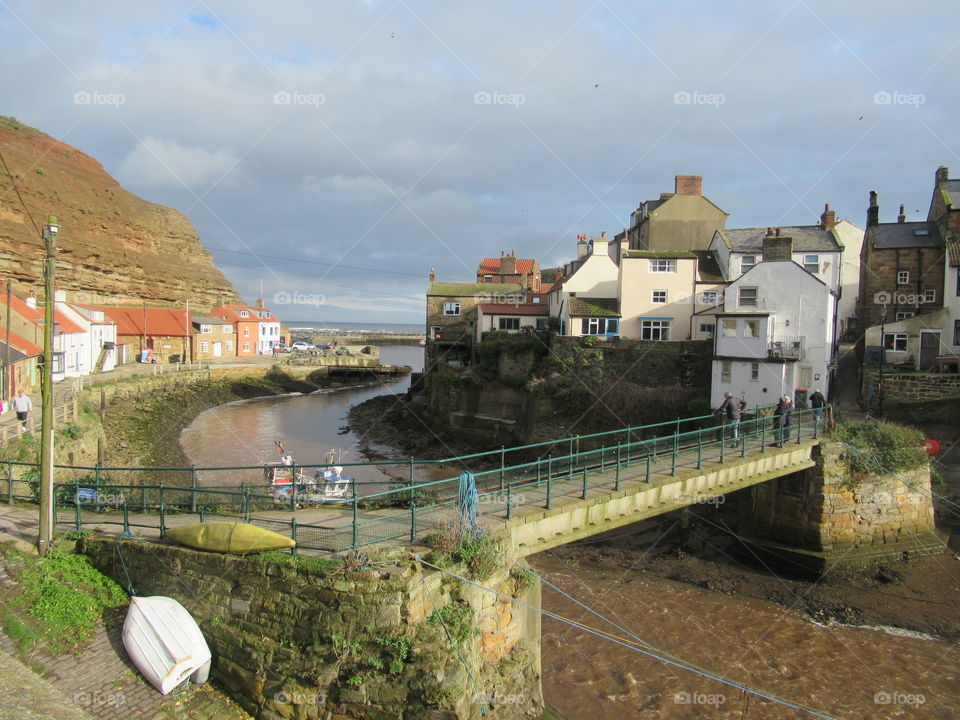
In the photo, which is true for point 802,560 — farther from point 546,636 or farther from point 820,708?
point 546,636

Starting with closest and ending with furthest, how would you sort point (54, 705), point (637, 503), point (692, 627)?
1. point (54, 705)
2. point (637, 503)
3. point (692, 627)

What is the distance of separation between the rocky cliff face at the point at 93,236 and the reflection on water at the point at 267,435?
24.8 meters

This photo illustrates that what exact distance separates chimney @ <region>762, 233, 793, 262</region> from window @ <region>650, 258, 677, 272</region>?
6.60 meters

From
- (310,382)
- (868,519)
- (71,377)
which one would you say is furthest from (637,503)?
(310,382)

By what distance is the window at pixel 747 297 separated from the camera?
26172mm

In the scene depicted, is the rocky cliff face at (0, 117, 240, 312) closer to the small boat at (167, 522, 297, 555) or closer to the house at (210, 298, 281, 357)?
the house at (210, 298, 281, 357)

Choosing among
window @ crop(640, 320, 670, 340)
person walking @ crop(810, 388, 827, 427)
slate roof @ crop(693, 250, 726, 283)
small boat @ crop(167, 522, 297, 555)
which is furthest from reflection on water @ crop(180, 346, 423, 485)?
slate roof @ crop(693, 250, 726, 283)

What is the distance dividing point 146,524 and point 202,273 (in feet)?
268

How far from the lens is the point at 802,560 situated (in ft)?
54.9

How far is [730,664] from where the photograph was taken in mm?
12727

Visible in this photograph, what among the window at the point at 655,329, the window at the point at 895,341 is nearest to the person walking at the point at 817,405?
the window at the point at 655,329

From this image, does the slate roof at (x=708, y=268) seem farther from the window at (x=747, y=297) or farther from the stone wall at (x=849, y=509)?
the stone wall at (x=849, y=509)

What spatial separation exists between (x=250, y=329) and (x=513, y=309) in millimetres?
45965

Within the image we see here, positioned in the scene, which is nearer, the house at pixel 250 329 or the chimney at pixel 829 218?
the chimney at pixel 829 218
